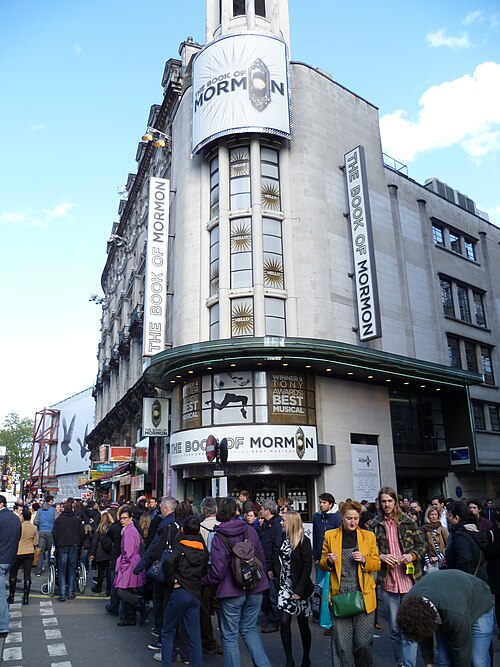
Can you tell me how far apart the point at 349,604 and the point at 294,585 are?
1.70m

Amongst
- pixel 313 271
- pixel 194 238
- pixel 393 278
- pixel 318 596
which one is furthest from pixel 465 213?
pixel 318 596

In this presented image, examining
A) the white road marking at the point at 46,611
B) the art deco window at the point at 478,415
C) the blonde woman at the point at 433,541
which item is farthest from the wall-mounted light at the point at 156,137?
the blonde woman at the point at 433,541

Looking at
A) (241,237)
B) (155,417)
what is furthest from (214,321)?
(155,417)

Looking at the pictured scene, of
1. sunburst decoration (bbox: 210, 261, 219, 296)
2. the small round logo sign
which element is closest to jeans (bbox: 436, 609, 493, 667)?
the small round logo sign

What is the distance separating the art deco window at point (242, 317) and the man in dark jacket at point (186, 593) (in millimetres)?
15808

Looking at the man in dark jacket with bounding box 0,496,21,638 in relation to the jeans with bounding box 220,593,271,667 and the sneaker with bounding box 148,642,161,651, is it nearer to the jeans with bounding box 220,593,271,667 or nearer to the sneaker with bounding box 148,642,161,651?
the sneaker with bounding box 148,642,161,651

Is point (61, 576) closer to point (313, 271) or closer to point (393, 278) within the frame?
point (313, 271)

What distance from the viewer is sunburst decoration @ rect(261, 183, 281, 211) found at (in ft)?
78.7

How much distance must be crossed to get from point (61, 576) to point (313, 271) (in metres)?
15.2

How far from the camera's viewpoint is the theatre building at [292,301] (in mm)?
21250

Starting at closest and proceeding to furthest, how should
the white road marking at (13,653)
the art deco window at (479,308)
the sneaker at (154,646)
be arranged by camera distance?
1. the white road marking at (13,653)
2. the sneaker at (154,646)
3. the art deco window at (479,308)

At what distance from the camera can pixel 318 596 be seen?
346 inches

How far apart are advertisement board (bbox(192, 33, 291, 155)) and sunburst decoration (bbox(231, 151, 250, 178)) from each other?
3.74 feet

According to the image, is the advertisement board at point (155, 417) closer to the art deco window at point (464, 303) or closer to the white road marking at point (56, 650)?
the white road marking at point (56, 650)
